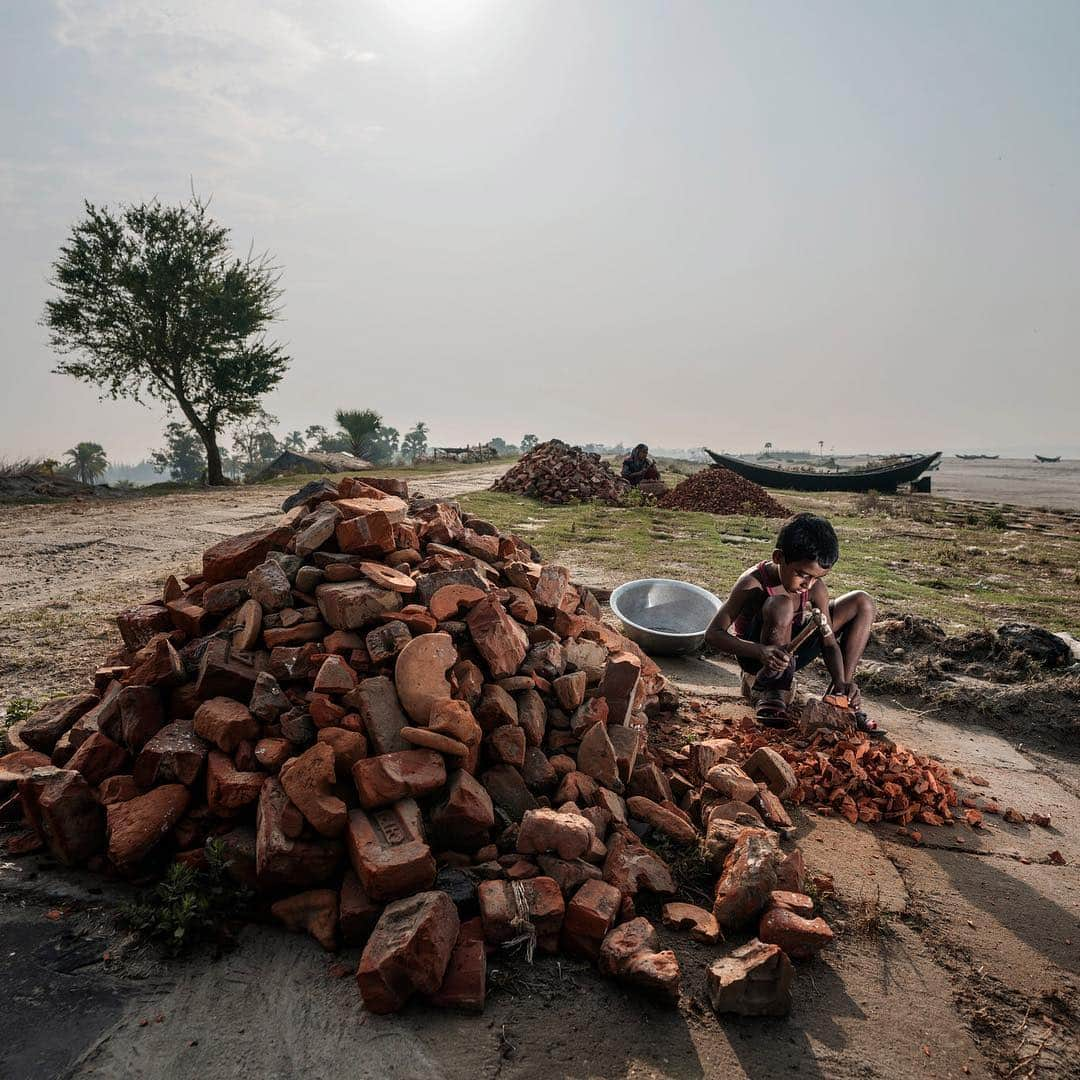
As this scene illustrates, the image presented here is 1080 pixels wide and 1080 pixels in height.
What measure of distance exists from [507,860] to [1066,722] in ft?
12.6

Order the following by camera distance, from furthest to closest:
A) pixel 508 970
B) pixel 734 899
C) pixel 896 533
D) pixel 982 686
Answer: pixel 896 533 → pixel 982 686 → pixel 734 899 → pixel 508 970

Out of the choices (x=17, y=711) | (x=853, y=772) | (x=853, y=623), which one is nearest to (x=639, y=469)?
(x=853, y=623)

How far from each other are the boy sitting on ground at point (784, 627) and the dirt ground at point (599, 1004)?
1.06m

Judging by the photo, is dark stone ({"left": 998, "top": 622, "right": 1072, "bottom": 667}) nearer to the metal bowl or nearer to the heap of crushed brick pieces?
the heap of crushed brick pieces

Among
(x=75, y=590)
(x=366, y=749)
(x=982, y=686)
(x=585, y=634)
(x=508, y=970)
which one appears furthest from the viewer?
(x=75, y=590)

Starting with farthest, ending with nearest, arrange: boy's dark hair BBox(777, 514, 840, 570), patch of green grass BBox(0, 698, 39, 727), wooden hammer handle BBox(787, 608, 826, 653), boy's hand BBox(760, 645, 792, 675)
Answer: wooden hammer handle BBox(787, 608, 826, 653) → boy's hand BBox(760, 645, 792, 675) → boy's dark hair BBox(777, 514, 840, 570) → patch of green grass BBox(0, 698, 39, 727)

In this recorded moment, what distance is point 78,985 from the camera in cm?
178

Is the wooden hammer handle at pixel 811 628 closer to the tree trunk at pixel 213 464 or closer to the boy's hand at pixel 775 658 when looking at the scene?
the boy's hand at pixel 775 658

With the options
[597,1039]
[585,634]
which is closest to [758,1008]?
[597,1039]

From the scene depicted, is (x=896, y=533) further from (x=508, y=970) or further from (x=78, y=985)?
(x=78, y=985)

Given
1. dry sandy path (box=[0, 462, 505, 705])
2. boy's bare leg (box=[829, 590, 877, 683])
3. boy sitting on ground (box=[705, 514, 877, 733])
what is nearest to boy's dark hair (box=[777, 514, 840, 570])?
boy sitting on ground (box=[705, 514, 877, 733])

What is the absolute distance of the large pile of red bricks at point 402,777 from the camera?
193 centimetres

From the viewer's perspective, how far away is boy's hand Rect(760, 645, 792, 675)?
338cm

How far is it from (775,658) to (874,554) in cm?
715
